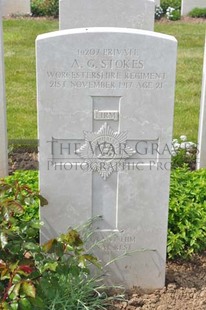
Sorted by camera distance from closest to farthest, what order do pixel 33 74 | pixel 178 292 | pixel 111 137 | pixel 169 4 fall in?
pixel 111 137 < pixel 178 292 < pixel 33 74 < pixel 169 4

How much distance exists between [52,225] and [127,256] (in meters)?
0.51

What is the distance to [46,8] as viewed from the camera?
Result: 13.8m

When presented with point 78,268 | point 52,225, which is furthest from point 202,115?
point 78,268

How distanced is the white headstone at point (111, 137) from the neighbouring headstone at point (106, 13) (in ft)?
5.97

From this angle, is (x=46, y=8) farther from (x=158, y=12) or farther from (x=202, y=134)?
(x=202, y=134)

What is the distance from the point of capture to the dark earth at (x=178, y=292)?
144 inches

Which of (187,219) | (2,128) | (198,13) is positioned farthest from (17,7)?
(187,219)

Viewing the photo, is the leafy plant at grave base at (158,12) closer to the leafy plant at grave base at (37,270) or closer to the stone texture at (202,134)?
the stone texture at (202,134)

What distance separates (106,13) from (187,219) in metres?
2.02

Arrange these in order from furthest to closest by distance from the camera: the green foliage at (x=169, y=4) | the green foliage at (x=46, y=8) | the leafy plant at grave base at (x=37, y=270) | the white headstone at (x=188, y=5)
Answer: the green foliage at (x=169, y=4) → the white headstone at (x=188, y=5) → the green foliage at (x=46, y=8) → the leafy plant at grave base at (x=37, y=270)

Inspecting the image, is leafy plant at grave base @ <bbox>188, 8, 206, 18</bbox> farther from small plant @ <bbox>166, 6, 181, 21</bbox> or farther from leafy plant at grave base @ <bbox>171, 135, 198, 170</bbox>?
leafy plant at grave base @ <bbox>171, 135, 198, 170</bbox>

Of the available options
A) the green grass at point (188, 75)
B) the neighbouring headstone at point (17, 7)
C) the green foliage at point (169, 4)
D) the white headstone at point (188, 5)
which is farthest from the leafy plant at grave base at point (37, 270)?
the green foliage at point (169, 4)

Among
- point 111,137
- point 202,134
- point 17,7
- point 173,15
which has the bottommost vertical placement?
point 202,134

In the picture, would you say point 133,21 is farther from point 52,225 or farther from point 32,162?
point 52,225
